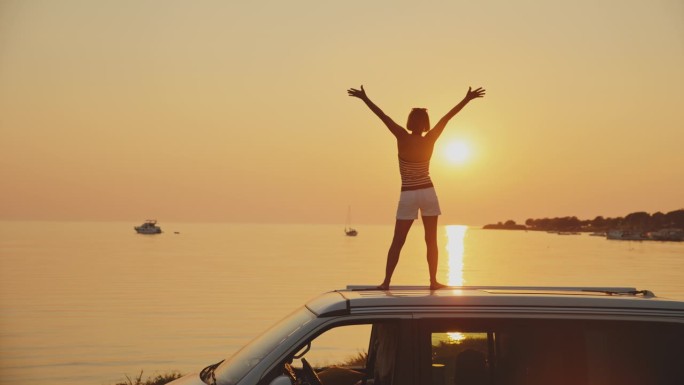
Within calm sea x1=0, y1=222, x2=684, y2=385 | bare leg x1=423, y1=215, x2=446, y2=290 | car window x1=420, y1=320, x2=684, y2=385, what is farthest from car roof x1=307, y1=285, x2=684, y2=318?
calm sea x1=0, y1=222, x2=684, y2=385

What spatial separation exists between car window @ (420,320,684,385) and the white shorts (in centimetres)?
334

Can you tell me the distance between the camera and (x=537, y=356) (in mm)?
5969

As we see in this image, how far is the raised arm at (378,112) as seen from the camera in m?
9.32

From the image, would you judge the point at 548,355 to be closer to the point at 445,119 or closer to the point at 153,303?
the point at 445,119

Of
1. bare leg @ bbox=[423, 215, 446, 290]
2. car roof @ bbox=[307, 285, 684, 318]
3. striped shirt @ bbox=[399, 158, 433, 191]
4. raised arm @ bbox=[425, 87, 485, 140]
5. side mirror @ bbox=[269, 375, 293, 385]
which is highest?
raised arm @ bbox=[425, 87, 485, 140]

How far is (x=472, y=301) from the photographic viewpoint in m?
6.02

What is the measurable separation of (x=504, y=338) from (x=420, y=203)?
3.43 metres

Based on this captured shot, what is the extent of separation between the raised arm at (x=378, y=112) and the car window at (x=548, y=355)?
12.2 feet

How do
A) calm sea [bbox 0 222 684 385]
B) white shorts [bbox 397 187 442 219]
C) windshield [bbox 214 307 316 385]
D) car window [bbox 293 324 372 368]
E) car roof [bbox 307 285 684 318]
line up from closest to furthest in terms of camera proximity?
windshield [bbox 214 307 316 385] < car roof [bbox 307 285 684 318] < car window [bbox 293 324 372 368] < white shorts [bbox 397 187 442 219] < calm sea [bbox 0 222 684 385]

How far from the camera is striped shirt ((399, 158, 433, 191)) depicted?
9305 millimetres

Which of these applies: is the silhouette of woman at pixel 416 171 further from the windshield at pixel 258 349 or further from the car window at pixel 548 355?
the car window at pixel 548 355

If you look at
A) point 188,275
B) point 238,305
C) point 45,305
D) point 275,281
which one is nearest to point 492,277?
point 275,281

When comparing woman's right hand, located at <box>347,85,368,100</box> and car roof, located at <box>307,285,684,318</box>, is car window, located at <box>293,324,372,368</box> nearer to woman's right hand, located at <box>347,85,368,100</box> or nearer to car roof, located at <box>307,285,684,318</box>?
car roof, located at <box>307,285,684,318</box>

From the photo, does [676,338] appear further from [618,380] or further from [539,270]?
[539,270]
